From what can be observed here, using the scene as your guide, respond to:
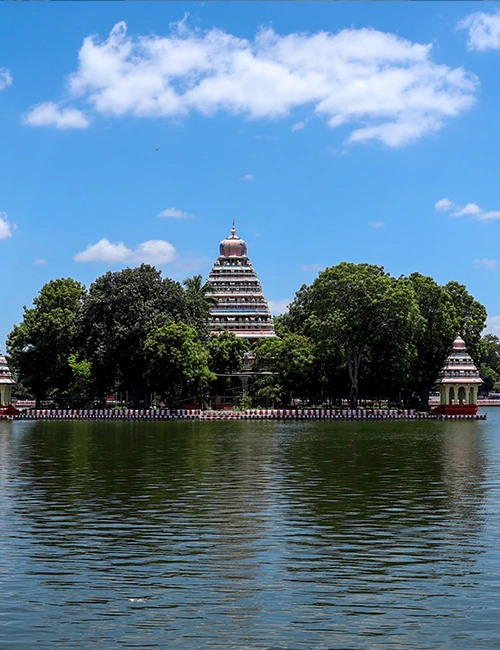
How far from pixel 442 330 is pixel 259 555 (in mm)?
81561

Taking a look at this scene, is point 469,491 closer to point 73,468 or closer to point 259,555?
point 259,555

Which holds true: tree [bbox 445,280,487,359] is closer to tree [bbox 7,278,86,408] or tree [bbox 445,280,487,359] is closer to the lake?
tree [bbox 7,278,86,408]

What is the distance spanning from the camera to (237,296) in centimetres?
12675

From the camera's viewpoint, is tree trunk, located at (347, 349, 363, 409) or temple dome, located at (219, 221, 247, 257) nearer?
tree trunk, located at (347, 349, 363, 409)

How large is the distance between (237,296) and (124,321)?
3520 centimetres

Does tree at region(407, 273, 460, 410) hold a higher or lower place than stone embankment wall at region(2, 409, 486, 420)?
higher

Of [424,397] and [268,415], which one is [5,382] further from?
[424,397]

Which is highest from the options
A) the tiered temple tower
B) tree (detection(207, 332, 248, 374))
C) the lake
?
the tiered temple tower

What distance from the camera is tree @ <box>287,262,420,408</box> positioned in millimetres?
88625

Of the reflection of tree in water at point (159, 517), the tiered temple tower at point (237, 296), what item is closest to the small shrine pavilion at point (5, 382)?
the tiered temple tower at point (237, 296)

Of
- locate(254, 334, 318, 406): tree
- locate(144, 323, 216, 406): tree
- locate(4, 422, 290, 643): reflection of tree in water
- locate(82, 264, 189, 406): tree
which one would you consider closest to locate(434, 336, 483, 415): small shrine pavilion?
locate(254, 334, 318, 406): tree

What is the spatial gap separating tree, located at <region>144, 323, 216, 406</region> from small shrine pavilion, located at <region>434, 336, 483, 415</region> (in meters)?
21.1

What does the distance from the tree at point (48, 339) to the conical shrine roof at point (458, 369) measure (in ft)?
122

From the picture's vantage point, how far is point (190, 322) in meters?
98.2
